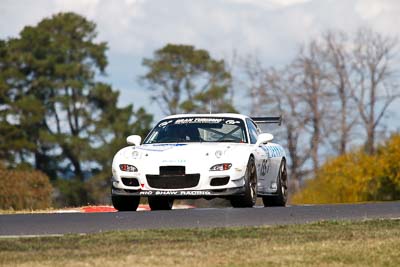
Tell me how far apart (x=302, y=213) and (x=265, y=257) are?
18.3ft

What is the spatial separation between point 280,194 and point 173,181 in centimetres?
322

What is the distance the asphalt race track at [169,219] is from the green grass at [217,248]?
100 centimetres

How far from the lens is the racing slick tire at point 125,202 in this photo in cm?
1770

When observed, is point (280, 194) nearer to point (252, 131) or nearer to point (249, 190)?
point (252, 131)

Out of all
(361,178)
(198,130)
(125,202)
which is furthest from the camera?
(361,178)

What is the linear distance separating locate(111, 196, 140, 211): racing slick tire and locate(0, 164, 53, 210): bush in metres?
22.5

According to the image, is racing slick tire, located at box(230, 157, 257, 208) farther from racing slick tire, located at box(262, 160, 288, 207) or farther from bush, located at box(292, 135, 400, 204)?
bush, located at box(292, 135, 400, 204)

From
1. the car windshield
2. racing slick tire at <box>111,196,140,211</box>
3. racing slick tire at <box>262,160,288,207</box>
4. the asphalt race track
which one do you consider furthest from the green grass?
racing slick tire at <box>262,160,288,207</box>

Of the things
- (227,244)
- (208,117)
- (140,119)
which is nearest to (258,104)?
(140,119)

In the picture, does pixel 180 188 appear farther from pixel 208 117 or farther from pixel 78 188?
pixel 78 188

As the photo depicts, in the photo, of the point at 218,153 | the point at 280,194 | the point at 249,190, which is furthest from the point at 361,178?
the point at 218,153

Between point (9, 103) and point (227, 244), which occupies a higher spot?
point (9, 103)

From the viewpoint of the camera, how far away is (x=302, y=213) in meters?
15.8

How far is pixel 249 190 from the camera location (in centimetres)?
1759
